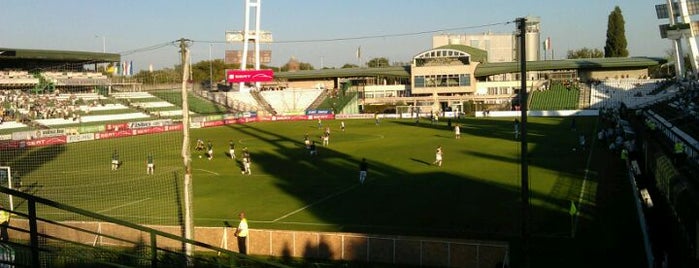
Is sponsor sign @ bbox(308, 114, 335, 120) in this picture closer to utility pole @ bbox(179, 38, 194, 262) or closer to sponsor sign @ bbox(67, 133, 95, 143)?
sponsor sign @ bbox(67, 133, 95, 143)

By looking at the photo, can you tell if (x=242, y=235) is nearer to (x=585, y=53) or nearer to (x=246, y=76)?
(x=246, y=76)

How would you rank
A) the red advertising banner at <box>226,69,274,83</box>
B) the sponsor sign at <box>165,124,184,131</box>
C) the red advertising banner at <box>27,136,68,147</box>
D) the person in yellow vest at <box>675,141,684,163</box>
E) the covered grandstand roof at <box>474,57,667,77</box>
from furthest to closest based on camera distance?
1. the covered grandstand roof at <box>474,57,667,77</box>
2. the red advertising banner at <box>226,69,274,83</box>
3. the sponsor sign at <box>165,124,184,131</box>
4. the red advertising banner at <box>27,136,68,147</box>
5. the person in yellow vest at <box>675,141,684,163</box>

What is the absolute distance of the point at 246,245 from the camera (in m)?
17.5

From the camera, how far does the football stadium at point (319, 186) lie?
15.4m

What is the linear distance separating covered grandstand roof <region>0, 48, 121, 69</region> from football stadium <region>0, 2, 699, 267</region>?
1.50 ft

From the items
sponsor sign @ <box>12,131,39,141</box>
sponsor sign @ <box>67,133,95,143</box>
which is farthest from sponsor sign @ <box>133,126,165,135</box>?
sponsor sign @ <box>12,131,39,141</box>

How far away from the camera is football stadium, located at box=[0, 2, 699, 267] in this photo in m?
15.4

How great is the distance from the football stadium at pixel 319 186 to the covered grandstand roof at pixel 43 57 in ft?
1.50

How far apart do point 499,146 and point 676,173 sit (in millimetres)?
26637

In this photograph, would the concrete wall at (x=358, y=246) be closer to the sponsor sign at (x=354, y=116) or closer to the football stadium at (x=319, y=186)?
the football stadium at (x=319, y=186)

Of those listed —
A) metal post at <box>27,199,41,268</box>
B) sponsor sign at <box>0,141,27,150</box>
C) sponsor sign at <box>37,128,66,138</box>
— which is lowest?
sponsor sign at <box>0,141,27,150</box>

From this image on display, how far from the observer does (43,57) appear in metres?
71.7

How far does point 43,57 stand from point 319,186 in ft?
179

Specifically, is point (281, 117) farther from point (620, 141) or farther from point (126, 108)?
point (620, 141)
